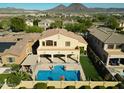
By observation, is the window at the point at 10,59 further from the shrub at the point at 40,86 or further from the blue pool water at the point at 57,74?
the shrub at the point at 40,86

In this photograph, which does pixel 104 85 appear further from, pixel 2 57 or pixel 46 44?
pixel 2 57

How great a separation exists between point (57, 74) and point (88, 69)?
18.5 ft

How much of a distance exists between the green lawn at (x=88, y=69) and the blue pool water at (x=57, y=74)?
5.40ft

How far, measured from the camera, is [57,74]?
88.6 feet

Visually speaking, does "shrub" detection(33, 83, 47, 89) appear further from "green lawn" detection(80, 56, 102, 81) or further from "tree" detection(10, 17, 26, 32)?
"tree" detection(10, 17, 26, 32)

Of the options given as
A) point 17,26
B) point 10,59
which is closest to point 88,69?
point 10,59

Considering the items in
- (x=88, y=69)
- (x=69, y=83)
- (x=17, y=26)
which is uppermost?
(x=17, y=26)

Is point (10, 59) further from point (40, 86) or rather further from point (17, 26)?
point (17, 26)

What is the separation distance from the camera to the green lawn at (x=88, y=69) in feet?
82.9

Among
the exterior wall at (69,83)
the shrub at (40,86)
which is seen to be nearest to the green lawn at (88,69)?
the exterior wall at (69,83)

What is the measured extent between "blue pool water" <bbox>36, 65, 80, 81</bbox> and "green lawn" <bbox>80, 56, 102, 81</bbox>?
5.40 ft

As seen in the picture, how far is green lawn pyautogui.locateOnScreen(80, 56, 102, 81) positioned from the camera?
25.3 metres

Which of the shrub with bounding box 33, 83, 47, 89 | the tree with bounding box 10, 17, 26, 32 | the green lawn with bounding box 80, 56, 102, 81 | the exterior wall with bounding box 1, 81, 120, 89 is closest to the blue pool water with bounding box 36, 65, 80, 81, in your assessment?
the green lawn with bounding box 80, 56, 102, 81
